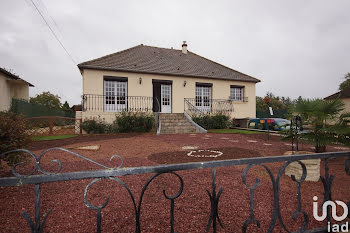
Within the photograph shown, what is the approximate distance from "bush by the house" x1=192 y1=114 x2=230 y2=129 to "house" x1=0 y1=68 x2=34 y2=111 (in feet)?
47.9

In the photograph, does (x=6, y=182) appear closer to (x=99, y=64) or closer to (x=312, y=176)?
(x=312, y=176)

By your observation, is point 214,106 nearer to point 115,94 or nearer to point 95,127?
point 115,94

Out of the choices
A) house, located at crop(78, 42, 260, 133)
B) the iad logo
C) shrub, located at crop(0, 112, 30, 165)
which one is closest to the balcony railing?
house, located at crop(78, 42, 260, 133)

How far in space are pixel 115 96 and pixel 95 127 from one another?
305 cm

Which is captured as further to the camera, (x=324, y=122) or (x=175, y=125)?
(x=175, y=125)

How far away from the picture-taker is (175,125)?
Result: 10734 millimetres

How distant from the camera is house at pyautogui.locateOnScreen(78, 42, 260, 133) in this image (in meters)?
11.4

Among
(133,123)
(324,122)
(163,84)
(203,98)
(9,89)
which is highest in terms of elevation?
(163,84)

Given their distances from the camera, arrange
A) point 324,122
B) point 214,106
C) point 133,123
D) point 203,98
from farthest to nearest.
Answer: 1. point 214,106
2. point 203,98
3. point 133,123
4. point 324,122

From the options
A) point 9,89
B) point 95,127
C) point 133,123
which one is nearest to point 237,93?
point 133,123

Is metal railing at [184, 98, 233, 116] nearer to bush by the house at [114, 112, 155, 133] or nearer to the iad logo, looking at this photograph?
bush by the house at [114, 112, 155, 133]

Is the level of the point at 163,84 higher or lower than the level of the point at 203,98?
higher

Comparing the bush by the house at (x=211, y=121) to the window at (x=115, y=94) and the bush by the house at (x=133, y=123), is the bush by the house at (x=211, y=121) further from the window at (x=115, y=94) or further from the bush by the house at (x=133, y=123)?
the window at (x=115, y=94)

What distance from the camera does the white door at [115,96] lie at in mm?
11797
